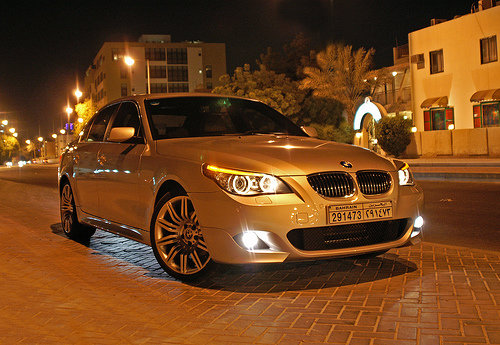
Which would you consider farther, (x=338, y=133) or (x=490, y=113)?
(x=338, y=133)

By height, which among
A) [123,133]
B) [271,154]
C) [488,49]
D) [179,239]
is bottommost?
[179,239]

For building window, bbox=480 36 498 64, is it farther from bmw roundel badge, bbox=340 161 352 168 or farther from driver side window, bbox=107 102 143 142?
bmw roundel badge, bbox=340 161 352 168

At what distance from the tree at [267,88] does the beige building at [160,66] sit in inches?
2014

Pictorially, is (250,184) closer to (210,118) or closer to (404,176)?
(404,176)

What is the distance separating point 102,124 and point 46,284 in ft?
8.34

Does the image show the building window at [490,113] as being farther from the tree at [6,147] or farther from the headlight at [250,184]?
the tree at [6,147]

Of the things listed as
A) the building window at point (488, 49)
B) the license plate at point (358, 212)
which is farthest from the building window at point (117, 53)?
the license plate at point (358, 212)

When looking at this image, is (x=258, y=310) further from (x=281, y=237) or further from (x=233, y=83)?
(x=233, y=83)

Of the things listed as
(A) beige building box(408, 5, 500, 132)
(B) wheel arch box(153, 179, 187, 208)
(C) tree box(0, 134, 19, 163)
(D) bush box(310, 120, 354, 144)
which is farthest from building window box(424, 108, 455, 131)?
(C) tree box(0, 134, 19, 163)

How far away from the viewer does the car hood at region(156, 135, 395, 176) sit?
5258 millimetres

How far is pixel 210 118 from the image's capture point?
22.6 feet

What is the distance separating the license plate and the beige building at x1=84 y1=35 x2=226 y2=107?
9997cm

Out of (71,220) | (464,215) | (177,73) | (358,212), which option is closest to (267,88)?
(464,215)

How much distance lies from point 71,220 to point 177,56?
10252 cm
